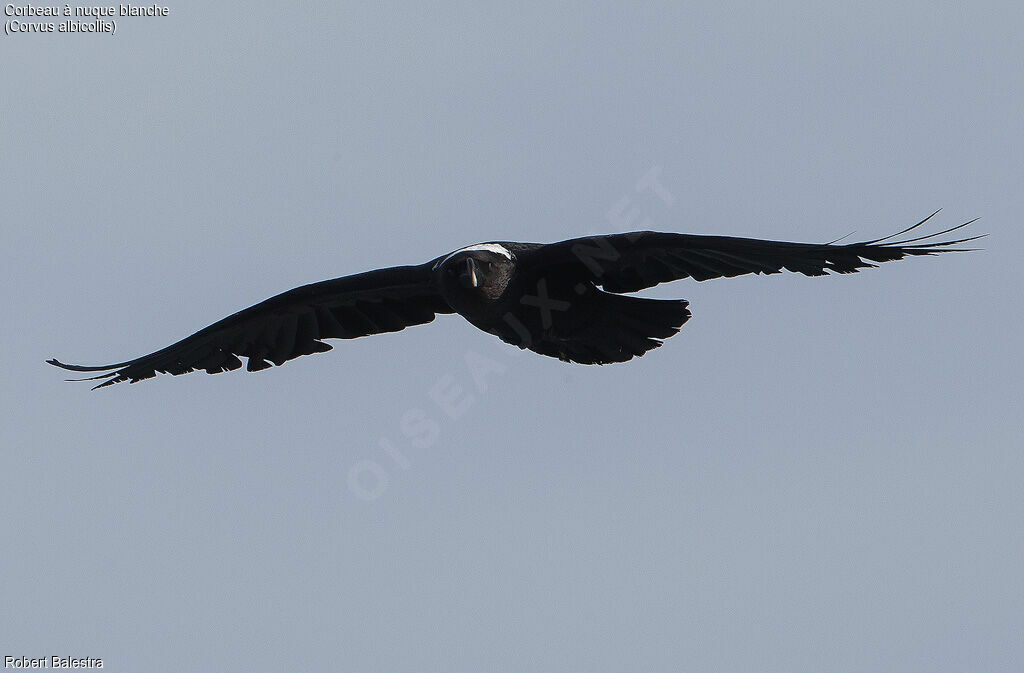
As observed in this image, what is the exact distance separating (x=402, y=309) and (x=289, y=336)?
0.96 metres

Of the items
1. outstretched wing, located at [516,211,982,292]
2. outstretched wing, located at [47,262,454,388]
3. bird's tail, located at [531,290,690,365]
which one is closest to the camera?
outstretched wing, located at [516,211,982,292]

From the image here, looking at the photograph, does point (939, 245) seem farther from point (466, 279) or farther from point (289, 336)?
point (289, 336)

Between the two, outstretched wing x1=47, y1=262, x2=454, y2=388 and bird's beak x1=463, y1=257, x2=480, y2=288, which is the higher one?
outstretched wing x1=47, y1=262, x2=454, y2=388

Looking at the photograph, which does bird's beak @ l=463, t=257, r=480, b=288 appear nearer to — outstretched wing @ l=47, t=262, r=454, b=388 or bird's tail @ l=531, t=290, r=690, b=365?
bird's tail @ l=531, t=290, r=690, b=365

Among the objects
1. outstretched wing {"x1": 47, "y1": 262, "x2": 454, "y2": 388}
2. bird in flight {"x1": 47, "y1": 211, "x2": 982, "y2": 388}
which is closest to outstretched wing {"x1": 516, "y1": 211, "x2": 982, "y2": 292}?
bird in flight {"x1": 47, "y1": 211, "x2": 982, "y2": 388}

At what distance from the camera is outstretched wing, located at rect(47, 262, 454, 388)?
482 inches

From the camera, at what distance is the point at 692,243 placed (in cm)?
1054

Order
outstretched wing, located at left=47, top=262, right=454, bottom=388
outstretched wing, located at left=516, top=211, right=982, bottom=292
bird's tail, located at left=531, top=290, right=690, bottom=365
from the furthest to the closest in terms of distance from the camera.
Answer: outstretched wing, located at left=47, top=262, right=454, bottom=388, bird's tail, located at left=531, top=290, right=690, bottom=365, outstretched wing, located at left=516, top=211, right=982, bottom=292

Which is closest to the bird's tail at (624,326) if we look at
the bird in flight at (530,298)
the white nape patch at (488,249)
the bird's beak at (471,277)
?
the bird in flight at (530,298)

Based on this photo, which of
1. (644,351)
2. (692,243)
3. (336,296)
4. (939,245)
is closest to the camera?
(939,245)

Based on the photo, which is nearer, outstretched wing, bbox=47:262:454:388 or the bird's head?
the bird's head

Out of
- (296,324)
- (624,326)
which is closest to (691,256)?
(624,326)

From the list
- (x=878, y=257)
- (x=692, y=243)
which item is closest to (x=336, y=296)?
(x=692, y=243)

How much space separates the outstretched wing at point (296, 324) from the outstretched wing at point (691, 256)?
1.41 meters
